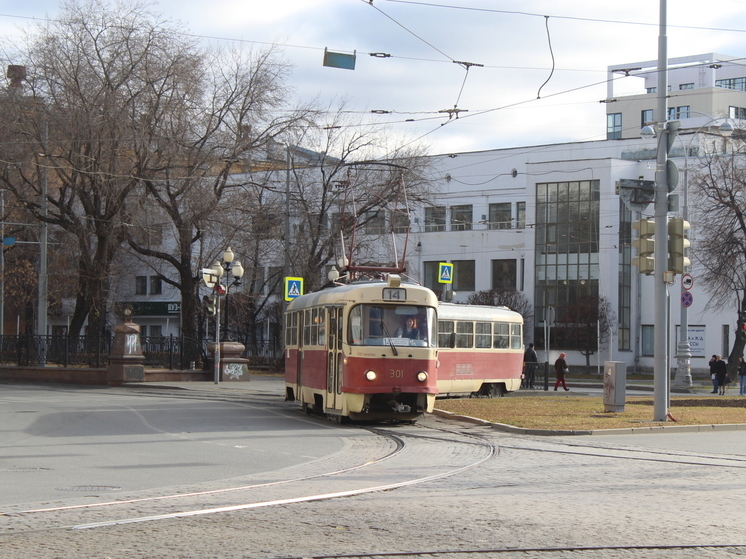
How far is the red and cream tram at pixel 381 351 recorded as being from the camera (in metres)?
18.8

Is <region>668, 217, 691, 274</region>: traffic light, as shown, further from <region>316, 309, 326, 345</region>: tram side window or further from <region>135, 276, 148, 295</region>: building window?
<region>135, 276, 148, 295</region>: building window

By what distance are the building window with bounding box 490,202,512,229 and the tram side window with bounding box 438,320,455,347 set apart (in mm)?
39949

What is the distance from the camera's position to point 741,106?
89.8 meters

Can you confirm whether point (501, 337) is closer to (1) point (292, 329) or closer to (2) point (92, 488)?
(1) point (292, 329)

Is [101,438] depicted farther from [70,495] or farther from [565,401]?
[565,401]

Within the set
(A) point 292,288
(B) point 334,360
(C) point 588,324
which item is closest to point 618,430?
(B) point 334,360

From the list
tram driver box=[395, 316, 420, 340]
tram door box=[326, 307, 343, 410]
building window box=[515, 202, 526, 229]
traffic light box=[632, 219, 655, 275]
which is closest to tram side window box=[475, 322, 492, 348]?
traffic light box=[632, 219, 655, 275]

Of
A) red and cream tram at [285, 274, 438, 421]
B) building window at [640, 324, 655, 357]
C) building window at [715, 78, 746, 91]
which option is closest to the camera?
red and cream tram at [285, 274, 438, 421]

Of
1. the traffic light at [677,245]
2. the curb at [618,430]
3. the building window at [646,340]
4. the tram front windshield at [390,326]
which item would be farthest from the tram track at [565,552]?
the building window at [646,340]

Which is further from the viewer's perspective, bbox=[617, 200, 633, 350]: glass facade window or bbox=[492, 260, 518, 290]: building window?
bbox=[492, 260, 518, 290]: building window

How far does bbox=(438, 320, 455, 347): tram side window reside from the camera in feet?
93.6

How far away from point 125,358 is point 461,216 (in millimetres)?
38749

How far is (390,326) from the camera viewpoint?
19172 mm

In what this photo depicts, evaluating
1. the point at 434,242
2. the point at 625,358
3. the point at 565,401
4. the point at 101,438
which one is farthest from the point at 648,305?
the point at 101,438
